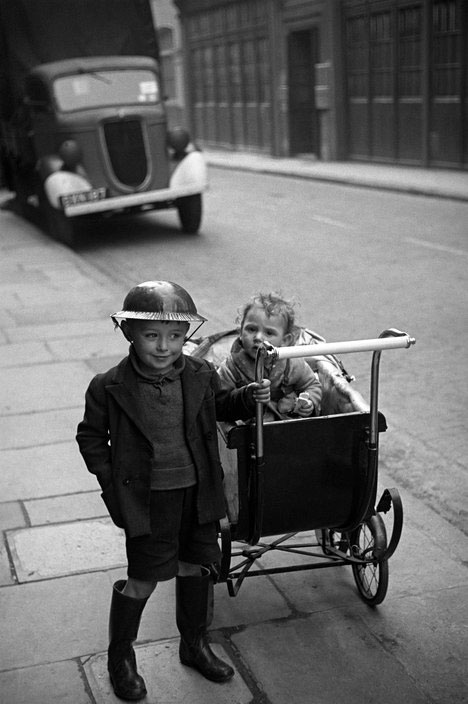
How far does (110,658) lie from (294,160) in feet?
76.1

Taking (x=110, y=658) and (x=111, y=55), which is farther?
(x=111, y=55)

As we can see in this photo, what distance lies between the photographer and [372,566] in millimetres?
3805

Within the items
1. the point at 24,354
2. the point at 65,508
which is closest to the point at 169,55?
the point at 24,354

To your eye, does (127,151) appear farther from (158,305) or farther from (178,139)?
(158,305)

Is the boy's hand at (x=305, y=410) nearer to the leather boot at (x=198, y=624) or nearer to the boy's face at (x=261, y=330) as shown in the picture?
the boy's face at (x=261, y=330)

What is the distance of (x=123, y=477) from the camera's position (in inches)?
121

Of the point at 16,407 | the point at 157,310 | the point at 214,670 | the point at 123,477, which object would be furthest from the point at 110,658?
the point at 16,407

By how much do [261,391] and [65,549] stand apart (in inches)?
60.9

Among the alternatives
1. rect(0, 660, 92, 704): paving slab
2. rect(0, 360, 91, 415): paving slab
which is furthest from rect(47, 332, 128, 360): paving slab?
rect(0, 660, 92, 704): paving slab

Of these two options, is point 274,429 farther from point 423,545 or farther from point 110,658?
point 423,545

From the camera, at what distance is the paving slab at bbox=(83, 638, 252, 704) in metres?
3.22

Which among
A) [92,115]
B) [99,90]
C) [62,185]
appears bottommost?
[62,185]

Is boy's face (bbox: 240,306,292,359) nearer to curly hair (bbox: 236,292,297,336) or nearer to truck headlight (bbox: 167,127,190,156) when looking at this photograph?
curly hair (bbox: 236,292,297,336)

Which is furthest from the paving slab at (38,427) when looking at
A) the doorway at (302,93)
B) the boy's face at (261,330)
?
the doorway at (302,93)
